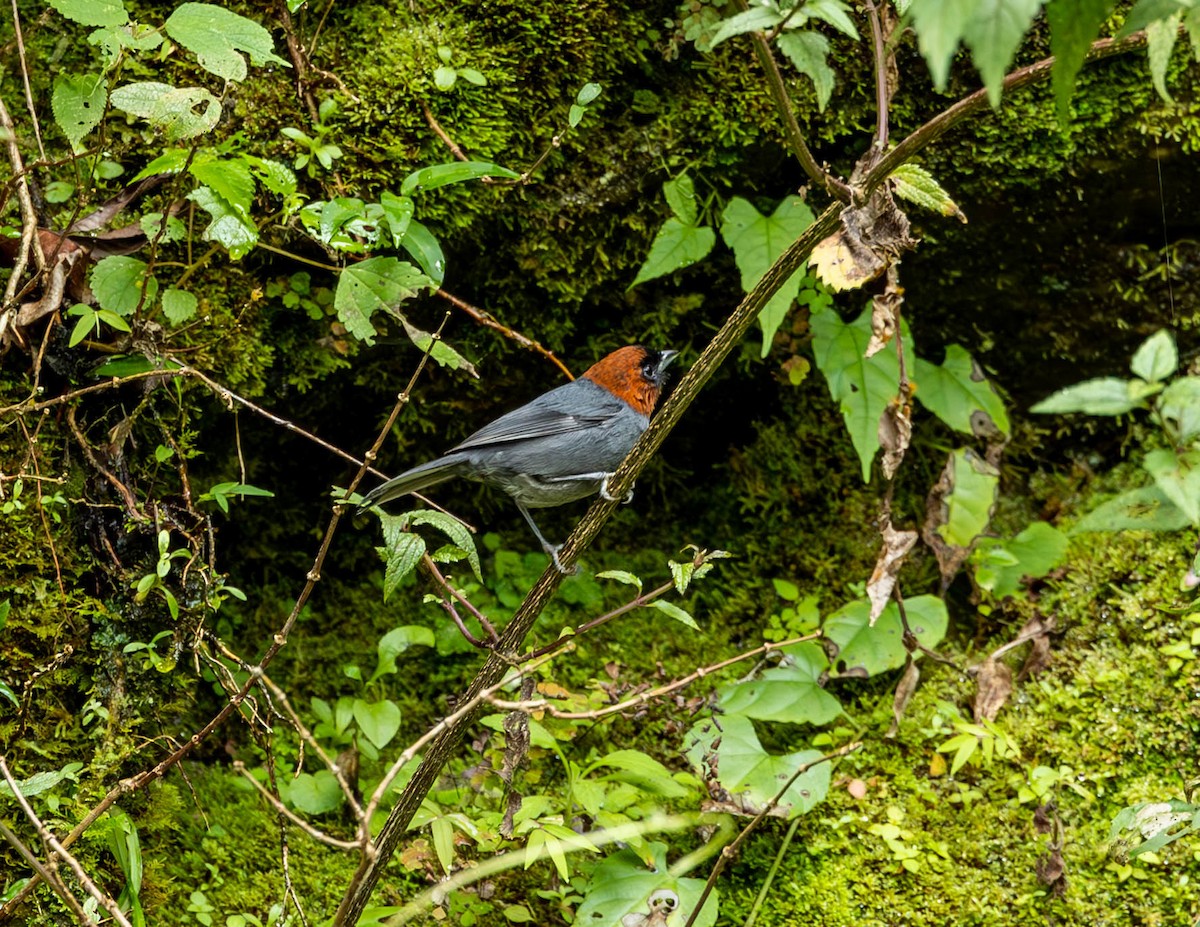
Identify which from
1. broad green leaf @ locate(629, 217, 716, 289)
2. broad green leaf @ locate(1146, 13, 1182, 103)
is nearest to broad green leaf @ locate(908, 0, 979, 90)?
broad green leaf @ locate(1146, 13, 1182, 103)

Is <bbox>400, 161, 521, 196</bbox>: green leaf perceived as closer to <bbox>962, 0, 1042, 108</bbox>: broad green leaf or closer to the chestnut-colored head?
the chestnut-colored head

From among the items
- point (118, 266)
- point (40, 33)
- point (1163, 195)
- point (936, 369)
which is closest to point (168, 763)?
point (118, 266)

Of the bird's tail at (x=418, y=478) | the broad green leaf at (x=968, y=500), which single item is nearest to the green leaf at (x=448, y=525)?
the bird's tail at (x=418, y=478)

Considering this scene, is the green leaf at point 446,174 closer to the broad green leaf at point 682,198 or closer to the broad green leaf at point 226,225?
the broad green leaf at point 226,225

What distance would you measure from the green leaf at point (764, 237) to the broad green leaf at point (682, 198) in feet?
0.37

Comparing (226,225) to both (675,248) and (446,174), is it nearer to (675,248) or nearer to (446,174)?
(446,174)

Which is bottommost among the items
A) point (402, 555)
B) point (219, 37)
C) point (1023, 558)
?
point (1023, 558)

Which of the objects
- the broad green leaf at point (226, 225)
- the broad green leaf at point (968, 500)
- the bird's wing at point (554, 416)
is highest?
the broad green leaf at point (226, 225)

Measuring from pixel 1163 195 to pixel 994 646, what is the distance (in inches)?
68.1

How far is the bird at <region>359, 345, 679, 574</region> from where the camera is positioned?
3.45 meters

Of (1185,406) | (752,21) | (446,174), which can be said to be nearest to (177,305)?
(446,174)

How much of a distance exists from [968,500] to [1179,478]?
2.41 m

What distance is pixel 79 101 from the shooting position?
9.79ft

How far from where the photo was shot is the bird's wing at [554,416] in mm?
3459
